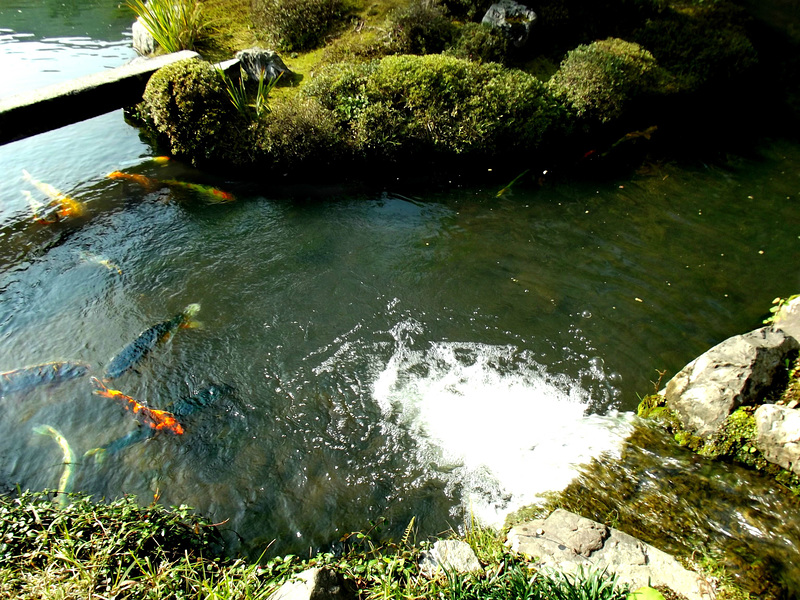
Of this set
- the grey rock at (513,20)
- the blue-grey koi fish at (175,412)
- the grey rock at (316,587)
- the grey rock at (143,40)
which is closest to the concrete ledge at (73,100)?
the grey rock at (143,40)

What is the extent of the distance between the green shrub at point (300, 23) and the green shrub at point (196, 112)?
294 centimetres

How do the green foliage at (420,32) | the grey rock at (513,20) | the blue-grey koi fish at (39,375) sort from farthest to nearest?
the grey rock at (513,20) → the green foliage at (420,32) → the blue-grey koi fish at (39,375)

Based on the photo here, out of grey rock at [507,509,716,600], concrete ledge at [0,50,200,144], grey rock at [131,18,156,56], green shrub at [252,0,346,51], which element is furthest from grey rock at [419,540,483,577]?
grey rock at [131,18,156,56]

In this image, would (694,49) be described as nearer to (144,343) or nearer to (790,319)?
(790,319)

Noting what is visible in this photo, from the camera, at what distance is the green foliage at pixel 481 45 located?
9.87 m

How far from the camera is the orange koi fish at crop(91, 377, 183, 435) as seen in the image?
15.8ft

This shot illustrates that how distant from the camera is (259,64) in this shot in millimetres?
9656

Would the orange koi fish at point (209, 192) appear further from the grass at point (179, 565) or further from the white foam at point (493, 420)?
the grass at point (179, 565)

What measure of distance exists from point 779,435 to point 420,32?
9488 mm

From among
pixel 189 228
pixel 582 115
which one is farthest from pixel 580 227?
pixel 189 228

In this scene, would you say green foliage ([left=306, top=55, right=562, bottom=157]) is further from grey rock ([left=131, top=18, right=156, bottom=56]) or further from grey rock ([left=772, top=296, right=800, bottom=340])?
grey rock ([left=131, top=18, right=156, bottom=56])

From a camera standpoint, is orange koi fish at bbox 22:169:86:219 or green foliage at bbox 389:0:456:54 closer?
orange koi fish at bbox 22:169:86:219

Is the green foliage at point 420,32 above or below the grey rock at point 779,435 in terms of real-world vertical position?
above

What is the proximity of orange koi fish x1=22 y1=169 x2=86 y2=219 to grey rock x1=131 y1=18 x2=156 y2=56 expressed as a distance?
15.1ft
